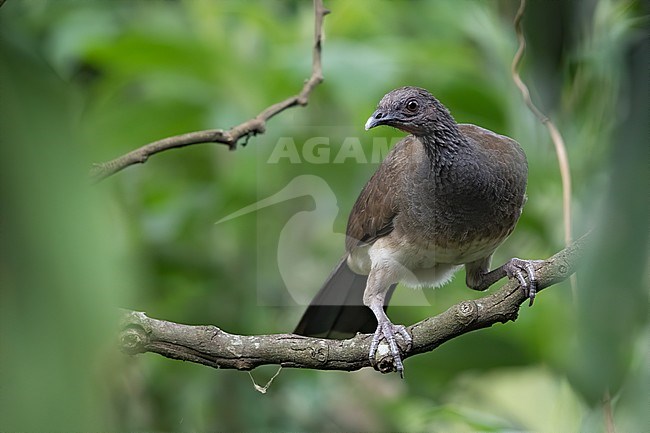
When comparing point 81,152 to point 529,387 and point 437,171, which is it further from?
point 529,387

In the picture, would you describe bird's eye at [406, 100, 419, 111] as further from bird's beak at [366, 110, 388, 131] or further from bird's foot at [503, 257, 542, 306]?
bird's foot at [503, 257, 542, 306]

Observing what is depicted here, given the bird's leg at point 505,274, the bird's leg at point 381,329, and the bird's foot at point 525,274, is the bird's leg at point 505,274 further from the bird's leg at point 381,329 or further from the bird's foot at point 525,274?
the bird's leg at point 381,329

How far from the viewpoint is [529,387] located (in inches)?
183

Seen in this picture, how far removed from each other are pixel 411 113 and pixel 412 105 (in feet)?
0.08

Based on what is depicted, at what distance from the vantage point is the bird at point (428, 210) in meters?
2.23

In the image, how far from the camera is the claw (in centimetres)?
205

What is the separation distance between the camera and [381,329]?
2453mm

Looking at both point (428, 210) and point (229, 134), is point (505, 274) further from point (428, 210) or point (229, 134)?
point (229, 134)

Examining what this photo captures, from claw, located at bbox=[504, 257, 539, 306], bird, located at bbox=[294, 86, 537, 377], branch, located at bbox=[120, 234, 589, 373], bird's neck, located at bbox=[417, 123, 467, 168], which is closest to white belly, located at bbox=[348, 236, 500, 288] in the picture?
bird, located at bbox=[294, 86, 537, 377]

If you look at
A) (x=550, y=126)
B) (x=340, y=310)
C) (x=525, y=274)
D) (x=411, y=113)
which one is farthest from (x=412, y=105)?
(x=340, y=310)

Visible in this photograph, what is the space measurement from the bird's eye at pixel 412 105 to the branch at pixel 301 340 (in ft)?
1.82

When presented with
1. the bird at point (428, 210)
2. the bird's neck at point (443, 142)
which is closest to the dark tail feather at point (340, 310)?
the bird at point (428, 210)

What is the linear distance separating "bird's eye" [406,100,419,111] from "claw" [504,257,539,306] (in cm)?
56

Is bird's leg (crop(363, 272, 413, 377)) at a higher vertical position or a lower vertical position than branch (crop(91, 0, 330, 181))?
lower
